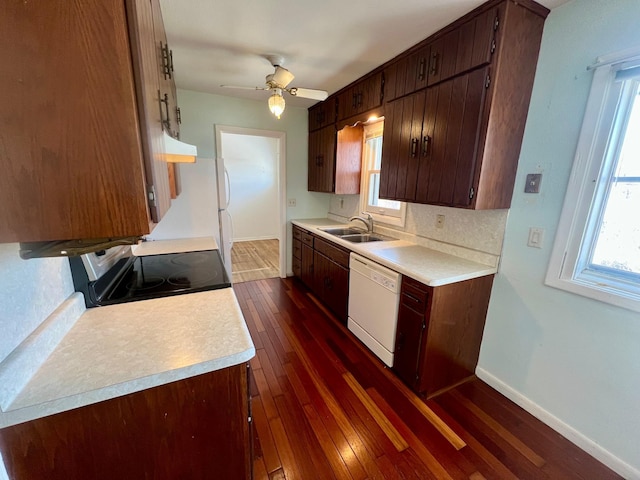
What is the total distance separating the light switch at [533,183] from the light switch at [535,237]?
0.80 ft

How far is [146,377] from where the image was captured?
2.59 feet

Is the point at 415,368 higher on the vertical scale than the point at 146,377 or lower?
lower

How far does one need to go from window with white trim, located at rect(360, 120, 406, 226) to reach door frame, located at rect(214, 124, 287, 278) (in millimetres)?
1148

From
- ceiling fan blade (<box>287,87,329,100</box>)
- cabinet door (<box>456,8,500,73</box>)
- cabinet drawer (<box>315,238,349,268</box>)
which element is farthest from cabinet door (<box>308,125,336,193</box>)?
cabinet door (<box>456,8,500,73</box>)

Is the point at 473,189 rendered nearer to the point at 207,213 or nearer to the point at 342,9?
the point at 342,9

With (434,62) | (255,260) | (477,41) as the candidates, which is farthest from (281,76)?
(255,260)

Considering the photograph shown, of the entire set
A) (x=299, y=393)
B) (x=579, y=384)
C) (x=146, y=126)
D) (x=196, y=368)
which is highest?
(x=146, y=126)

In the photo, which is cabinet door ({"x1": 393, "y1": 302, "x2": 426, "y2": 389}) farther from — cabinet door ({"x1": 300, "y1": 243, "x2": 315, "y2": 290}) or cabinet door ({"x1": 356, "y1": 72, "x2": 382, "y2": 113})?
cabinet door ({"x1": 356, "y1": 72, "x2": 382, "y2": 113})

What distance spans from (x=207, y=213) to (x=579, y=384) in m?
3.32

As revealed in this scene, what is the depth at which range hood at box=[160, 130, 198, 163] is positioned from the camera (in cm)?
103

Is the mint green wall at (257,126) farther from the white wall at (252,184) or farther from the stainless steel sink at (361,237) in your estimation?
the white wall at (252,184)

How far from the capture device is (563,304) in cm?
159

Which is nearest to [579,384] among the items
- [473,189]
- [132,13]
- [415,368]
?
[415,368]

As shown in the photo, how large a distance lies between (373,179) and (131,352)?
2.84 m
